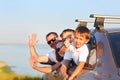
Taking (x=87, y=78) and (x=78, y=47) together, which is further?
(x=78, y=47)

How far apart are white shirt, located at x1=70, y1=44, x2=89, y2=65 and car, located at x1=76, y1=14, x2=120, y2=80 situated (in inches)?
4.2

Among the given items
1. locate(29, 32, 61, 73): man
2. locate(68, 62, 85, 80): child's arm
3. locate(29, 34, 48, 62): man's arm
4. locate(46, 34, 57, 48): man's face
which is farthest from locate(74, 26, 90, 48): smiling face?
locate(46, 34, 57, 48): man's face

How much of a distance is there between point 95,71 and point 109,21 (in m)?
1.51

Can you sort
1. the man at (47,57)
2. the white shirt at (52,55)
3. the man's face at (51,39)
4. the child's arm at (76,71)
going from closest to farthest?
the child's arm at (76,71)
the man at (47,57)
the white shirt at (52,55)
the man's face at (51,39)

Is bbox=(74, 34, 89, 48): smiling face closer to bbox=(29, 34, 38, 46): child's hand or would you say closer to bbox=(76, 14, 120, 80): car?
bbox=(76, 14, 120, 80): car

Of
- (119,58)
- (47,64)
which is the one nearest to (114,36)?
(119,58)

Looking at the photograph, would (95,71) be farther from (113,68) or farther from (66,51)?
(66,51)

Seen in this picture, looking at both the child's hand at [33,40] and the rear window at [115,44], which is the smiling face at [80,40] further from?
the child's hand at [33,40]

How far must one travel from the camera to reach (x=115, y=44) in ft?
22.1

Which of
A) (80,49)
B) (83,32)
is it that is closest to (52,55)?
(80,49)

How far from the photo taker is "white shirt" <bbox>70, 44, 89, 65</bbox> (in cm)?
703

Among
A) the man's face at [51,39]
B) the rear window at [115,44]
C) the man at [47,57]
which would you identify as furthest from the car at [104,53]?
the man's face at [51,39]

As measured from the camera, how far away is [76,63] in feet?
24.0

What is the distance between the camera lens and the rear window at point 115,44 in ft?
21.4
